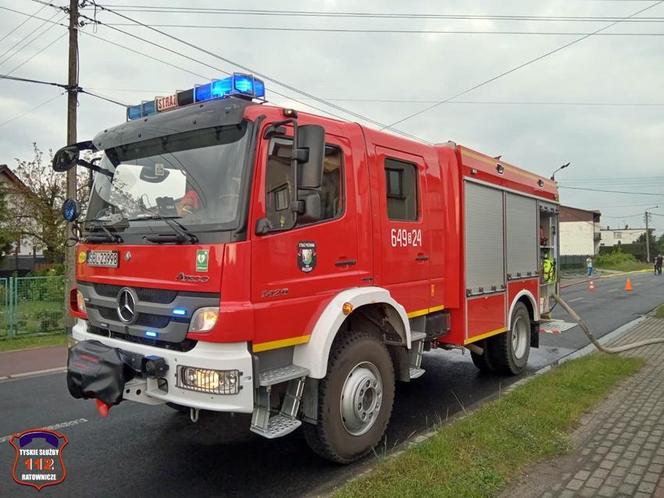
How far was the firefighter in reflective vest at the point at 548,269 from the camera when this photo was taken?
8.38 metres

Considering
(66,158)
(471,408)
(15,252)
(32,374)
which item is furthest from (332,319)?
(15,252)

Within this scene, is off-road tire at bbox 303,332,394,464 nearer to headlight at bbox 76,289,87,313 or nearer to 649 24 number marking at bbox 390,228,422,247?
649 24 number marking at bbox 390,228,422,247

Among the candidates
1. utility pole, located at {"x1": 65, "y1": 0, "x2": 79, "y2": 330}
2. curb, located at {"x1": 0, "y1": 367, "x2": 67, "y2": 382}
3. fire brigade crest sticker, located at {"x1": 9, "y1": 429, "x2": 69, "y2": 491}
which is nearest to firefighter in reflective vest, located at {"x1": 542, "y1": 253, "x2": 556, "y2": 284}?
fire brigade crest sticker, located at {"x1": 9, "y1": 429, "x2": 69, "y2": 491}

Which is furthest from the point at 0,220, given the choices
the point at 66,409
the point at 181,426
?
the point at 181,426

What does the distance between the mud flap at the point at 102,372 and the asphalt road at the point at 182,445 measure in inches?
30.7

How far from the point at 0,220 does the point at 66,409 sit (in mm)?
20925

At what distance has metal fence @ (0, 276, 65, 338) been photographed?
37.8 feet

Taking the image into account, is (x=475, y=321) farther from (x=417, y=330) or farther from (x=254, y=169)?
(x=254, y=169)

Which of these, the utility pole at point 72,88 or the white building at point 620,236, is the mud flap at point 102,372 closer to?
the utility pole at point 72,88

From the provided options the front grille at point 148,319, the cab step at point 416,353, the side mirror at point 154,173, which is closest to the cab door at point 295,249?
the front grille at point 148,319

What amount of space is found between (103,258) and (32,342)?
8441 mm

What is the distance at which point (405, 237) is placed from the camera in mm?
5000

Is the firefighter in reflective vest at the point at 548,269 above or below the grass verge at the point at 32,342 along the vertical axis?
above

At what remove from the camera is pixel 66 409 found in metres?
5.93
